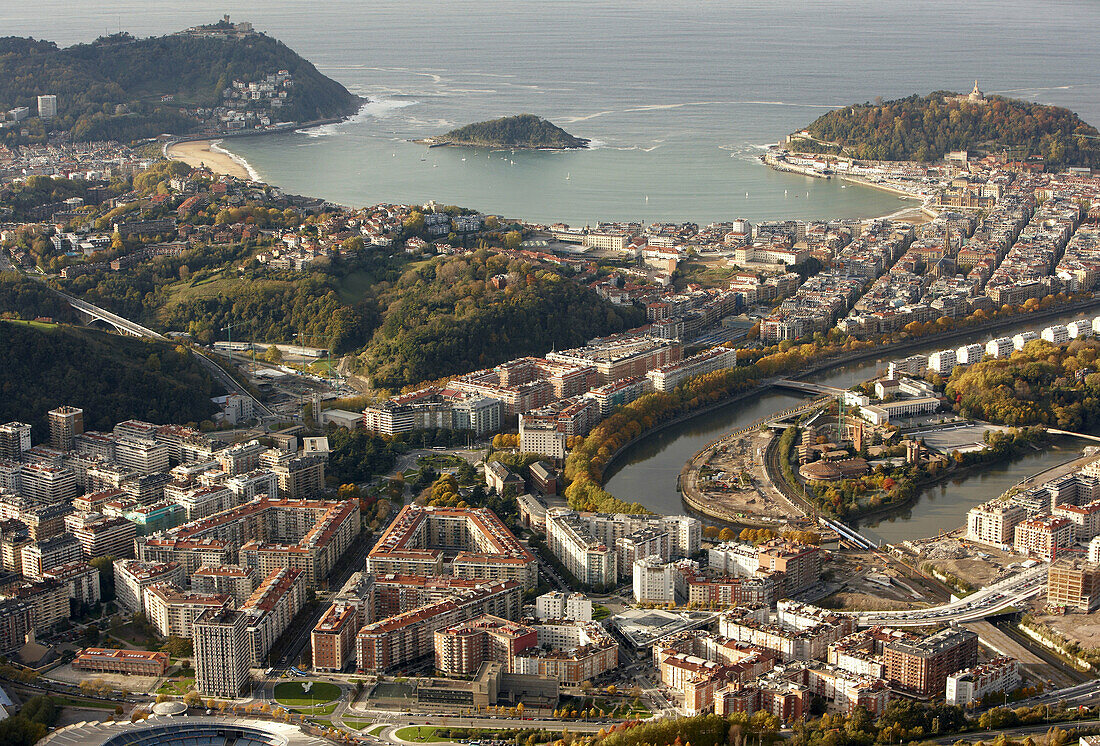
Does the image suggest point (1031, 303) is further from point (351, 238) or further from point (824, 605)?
point (824, 605)

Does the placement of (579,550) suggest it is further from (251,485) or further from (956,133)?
(956,133)

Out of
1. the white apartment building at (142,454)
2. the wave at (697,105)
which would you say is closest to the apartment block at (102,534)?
the white apartment building at (142,454)

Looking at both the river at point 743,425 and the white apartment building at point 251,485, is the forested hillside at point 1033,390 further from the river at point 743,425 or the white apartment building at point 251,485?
the white apartment building at point 251,485

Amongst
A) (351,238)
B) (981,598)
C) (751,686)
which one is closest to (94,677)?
(751,686)

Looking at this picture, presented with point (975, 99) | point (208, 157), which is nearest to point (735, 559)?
point (208, 157)

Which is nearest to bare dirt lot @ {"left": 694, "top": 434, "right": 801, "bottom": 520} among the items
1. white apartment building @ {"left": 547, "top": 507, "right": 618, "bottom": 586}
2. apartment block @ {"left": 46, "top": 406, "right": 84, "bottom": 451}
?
white apartment building @ {"left": 547, "top": 507, "right": 618, "bottom": 586}

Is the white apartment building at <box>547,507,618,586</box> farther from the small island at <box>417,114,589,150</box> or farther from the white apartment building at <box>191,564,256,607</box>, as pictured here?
the small island at <box>417,114,589,150</box>
